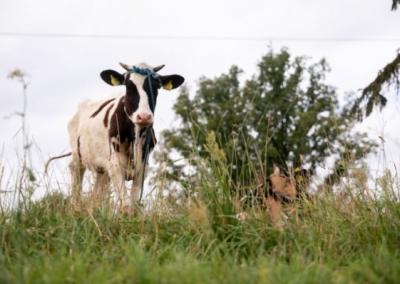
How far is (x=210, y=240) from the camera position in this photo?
4219 mm

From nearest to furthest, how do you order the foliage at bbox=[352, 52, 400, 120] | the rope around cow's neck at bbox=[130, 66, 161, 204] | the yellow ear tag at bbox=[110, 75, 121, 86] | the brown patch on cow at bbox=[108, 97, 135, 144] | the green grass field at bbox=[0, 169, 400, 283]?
the green grass field at bbox=[0, 169, 400, 283] < the rope around cow's neck at bbox=[130, 66, 161, 204] < the brown patch on cow at bbox=[108, 97, 135, 144] < the yellow ear tag at bbox=[110, 75, 121, 86] < the foliage at bbox=[352, 52, 400, 120]

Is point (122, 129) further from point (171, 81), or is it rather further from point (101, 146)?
point (171, 81)

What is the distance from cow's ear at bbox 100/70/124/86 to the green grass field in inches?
148

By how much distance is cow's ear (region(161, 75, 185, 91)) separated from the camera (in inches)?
351

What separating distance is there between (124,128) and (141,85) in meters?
0.60

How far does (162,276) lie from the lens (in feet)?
10.3

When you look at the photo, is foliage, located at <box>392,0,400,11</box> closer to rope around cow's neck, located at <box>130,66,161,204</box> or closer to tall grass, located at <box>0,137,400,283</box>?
rope around cow's neck, located at <box>130,66,161,204</box>

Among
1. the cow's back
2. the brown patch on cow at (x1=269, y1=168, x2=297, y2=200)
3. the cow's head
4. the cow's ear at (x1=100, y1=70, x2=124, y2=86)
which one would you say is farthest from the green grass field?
the cow's ear at (x1=100, y1=70, x2=124, y2=86)

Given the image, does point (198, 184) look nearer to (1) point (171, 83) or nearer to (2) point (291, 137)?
(1) point (171, 83)

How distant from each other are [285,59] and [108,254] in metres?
34.0

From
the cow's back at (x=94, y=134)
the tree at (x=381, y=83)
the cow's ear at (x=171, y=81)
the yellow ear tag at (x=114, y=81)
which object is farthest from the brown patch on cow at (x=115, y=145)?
the tree at (x=381, y=83)

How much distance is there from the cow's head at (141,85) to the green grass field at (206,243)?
2635mm

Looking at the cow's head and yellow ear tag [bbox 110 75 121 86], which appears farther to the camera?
yellow ear tag [bbox 110 75 121 86]

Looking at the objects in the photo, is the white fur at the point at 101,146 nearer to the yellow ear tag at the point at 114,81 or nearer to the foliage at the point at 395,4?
the yellow ear tag at the point at 114,81
